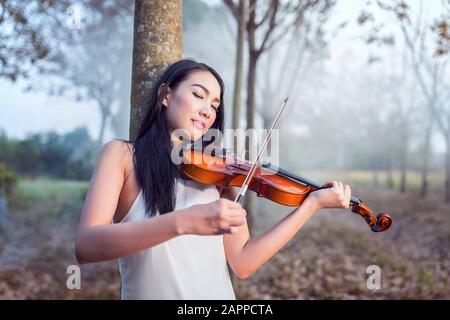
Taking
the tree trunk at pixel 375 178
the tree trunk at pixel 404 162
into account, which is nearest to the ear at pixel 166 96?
the tree trunk at pixel 404 162

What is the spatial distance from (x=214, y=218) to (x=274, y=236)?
1.45ft

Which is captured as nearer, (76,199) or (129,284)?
(129,284)

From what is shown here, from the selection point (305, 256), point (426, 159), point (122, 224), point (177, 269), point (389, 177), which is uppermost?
point (426, 159)

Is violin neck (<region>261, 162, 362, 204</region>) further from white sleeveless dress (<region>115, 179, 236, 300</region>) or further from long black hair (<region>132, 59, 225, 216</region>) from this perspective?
white sleeveless dress (<region>115, 179, 236, 300</region>)

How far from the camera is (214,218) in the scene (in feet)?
3.52

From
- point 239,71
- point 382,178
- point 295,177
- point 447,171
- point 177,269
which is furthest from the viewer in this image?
point 382,178

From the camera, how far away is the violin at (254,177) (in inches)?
59.9

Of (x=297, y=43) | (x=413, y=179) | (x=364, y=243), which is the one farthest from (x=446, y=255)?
(x=413, y=179)

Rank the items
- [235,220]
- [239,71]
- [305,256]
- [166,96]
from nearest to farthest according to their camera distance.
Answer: [235,220]
[166,96]
[239,71]
[305,256]

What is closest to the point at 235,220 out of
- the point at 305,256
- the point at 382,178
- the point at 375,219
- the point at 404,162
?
the point at 375,219

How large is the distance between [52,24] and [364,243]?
22.4ft

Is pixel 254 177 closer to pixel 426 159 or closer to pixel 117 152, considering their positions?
pixel 117 152

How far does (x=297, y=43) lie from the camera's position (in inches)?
356

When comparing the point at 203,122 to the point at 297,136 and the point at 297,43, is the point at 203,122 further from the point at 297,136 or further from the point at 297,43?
the point at 297,136
